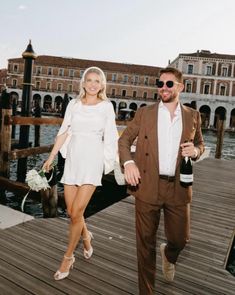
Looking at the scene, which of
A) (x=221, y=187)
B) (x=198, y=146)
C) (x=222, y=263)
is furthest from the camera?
(x=221, y=187)

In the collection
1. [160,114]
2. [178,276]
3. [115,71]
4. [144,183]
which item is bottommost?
[178,276]

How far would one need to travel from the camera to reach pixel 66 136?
10.8ft

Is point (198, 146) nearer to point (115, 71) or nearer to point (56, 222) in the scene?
point (56, 222)

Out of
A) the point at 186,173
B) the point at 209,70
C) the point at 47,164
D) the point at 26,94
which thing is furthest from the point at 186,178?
the point at 209,70

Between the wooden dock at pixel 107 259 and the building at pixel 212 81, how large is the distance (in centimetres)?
5451

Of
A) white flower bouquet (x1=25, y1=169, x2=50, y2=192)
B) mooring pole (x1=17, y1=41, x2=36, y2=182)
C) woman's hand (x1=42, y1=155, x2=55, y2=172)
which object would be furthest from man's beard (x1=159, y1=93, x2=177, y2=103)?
mooring pole (x1=17, y1=41, x2=36, y2=182)

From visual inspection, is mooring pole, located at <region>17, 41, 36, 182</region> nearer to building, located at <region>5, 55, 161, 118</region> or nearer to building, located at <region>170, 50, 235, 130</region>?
building, located at <region>170, 50, 235, 130</region>

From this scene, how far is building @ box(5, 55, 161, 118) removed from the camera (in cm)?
7075

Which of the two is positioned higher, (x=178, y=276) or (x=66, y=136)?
(x=66, y=136)

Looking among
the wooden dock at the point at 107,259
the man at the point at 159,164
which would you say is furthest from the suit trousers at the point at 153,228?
the wooden dock at the point at 107,259

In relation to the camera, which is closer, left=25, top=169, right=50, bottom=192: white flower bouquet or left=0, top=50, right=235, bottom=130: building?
left=25, top=169, right=50, bottom=192: white flower bouquet

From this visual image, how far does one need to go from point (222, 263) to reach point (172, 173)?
174cm

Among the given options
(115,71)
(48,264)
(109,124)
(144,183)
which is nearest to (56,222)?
(48,264)

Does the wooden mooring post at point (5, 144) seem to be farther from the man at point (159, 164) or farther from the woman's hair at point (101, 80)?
the man at point (159, 164)
